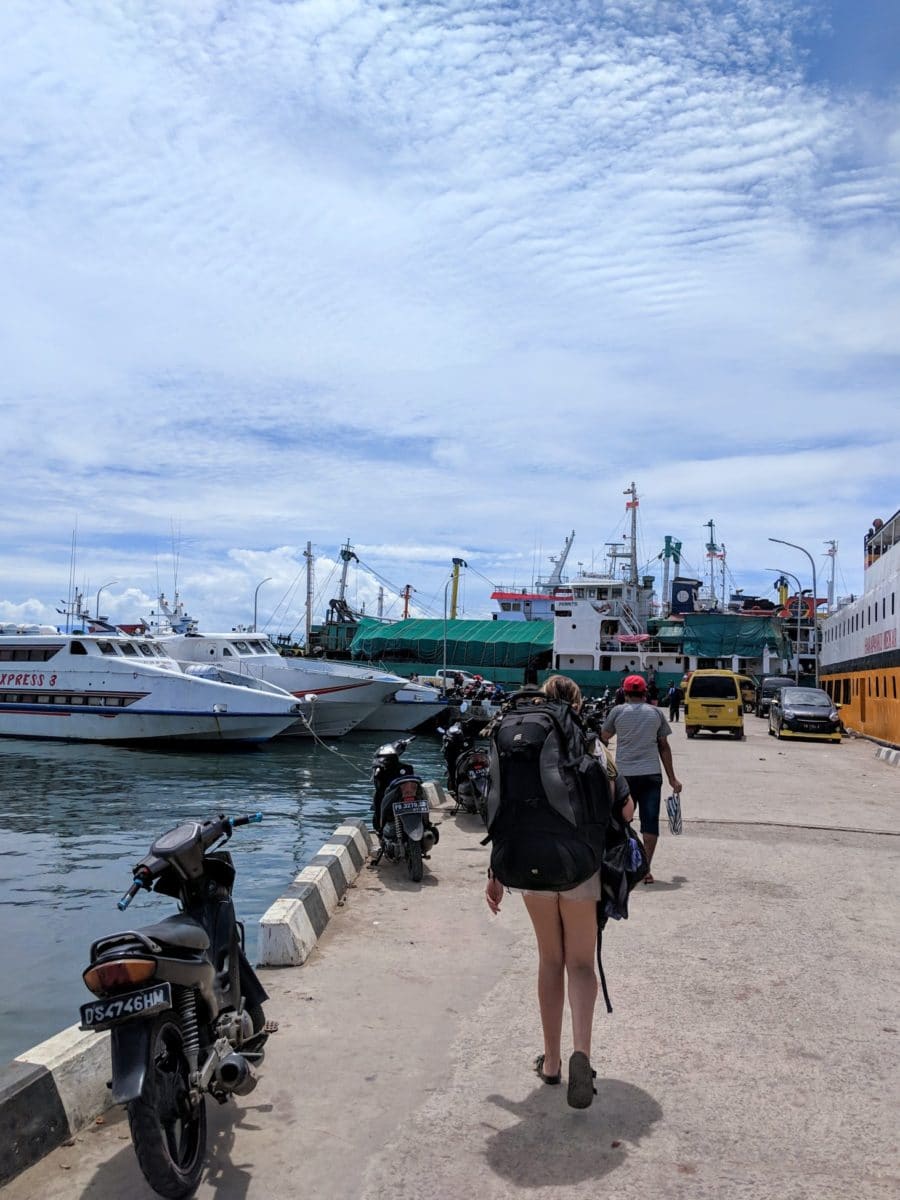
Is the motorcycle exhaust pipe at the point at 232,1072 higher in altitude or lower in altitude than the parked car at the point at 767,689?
lower

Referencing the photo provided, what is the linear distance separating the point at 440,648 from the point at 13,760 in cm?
4446

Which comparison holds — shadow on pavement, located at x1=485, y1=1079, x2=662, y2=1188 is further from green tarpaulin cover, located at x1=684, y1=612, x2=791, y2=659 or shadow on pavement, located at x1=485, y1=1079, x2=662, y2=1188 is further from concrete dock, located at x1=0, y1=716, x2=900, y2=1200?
green tarpaulin cover, located at x1=684, y1=612, x2=791, y2=659

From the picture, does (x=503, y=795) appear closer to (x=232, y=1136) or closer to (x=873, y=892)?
(x=232, y=1136)

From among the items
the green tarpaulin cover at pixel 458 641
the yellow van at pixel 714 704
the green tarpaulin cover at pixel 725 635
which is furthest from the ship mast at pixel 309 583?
the yellow van at pixel 714 704

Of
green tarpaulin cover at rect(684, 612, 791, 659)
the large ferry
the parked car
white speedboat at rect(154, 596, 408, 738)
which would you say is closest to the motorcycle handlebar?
the large ferry

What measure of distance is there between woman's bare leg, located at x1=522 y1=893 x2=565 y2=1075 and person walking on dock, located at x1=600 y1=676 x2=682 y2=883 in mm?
3714

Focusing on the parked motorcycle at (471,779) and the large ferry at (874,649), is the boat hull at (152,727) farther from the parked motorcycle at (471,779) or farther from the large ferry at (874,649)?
the parked motorcycle at (471,779)

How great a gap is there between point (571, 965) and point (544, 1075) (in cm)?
53

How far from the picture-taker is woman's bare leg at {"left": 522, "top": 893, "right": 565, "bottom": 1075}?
3.89 meters

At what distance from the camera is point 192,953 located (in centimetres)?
352

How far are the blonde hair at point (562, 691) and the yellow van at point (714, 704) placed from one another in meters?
23.6

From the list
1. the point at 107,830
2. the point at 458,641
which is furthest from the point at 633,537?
the point at 107,830

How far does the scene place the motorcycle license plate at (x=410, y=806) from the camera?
8.27 m

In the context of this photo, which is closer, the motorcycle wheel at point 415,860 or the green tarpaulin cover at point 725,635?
the motorcycle wheel at point 415,860
